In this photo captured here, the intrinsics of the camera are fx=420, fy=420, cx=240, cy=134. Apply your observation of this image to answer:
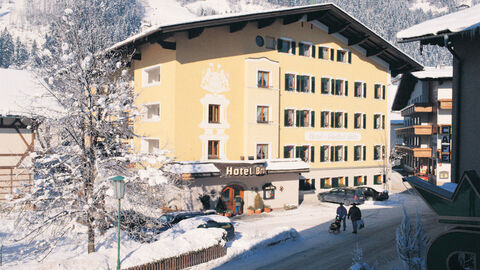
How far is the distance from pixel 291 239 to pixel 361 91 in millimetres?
23271

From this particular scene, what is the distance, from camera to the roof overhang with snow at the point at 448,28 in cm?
1178

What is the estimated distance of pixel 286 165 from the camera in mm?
33938

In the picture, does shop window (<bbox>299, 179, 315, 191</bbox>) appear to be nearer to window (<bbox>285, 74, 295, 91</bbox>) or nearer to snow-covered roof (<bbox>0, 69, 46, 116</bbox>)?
window (<bbox>285, 74, 295, 91</bbox>)

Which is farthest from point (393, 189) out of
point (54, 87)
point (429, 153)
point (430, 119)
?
point (54, 87)

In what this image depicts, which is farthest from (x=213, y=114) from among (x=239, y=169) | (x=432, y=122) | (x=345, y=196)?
(x=432, y=122)

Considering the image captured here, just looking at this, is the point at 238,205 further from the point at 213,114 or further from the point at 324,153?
the point at 324,153

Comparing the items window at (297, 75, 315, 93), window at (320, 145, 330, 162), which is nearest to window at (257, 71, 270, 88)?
window at (297, 75, 315, 93)

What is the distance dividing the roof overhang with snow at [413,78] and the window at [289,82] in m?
17.5

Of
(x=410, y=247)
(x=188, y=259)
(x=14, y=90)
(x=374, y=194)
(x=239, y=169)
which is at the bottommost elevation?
(x=188, y=259)

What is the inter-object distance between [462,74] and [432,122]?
126 ft

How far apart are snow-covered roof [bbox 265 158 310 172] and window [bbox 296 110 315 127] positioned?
3823 mm

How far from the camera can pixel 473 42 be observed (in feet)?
41.9

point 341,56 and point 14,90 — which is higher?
point 341,56

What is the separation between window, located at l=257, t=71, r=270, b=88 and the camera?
3419cm
